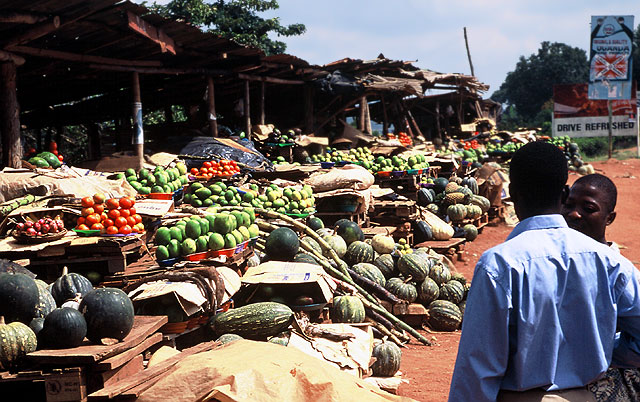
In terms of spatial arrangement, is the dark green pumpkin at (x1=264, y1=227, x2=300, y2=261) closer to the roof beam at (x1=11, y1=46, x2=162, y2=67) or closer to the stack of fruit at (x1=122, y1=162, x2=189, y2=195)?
the stack of fruit at (x1=122, y1=162, x2=189, y2=195)

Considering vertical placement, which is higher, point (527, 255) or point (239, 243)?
point (527, 255)

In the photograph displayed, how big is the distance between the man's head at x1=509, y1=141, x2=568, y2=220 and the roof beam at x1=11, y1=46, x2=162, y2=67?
898cm

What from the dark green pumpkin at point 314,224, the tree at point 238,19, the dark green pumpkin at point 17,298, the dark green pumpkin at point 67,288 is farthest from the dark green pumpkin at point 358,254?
the tree at point 238,19

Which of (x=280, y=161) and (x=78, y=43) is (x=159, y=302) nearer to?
(x=78, y=43)

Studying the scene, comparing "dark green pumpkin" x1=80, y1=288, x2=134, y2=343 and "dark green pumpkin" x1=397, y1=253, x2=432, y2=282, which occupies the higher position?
"dark green pumpkin" x1=80, y1=288, x2=134, y2=343

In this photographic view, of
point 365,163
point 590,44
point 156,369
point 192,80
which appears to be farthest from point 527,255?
point 590,44

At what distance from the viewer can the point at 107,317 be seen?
4.13 m

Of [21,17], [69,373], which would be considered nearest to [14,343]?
[69,373]

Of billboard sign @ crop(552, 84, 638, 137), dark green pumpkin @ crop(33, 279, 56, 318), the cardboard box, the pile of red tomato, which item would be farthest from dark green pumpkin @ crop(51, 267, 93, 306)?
billboard sign @ crop(552, 84, 638, 137)

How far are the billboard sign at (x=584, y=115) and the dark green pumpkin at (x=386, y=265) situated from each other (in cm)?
2734

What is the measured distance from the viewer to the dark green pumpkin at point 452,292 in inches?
337

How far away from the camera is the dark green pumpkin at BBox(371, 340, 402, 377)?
597 centimetres

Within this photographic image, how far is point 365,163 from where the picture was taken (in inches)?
534

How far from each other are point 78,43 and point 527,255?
1035 centimetres
